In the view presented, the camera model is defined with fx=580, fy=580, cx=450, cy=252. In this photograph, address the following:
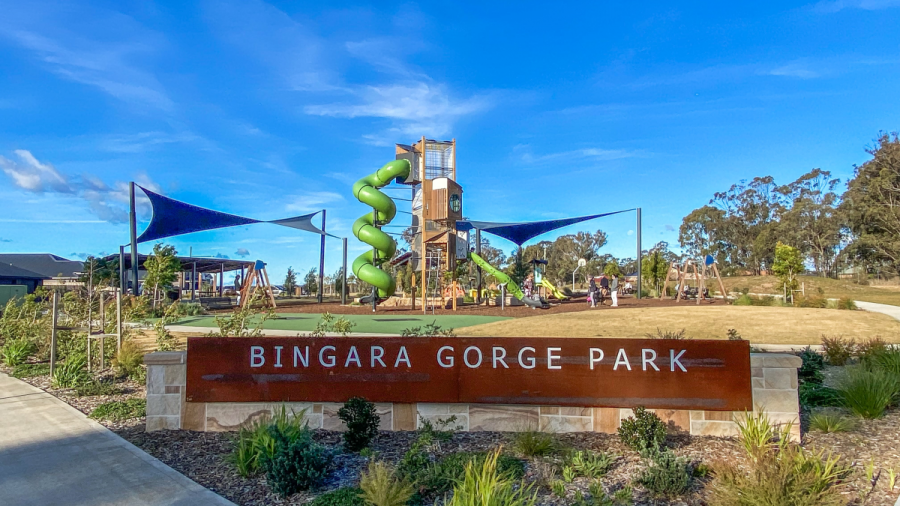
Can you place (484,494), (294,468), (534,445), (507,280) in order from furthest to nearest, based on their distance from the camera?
(507,280) < (534,445) < (294,468) < (484,494)

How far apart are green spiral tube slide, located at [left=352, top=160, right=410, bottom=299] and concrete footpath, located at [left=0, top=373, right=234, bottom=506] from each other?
19308 millimetres

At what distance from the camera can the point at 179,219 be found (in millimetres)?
26000

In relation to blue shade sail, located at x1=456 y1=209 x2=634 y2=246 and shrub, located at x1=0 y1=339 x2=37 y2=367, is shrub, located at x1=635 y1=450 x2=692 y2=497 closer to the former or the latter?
shrub, located at x1=0 y1=339 x2=37 y2=367

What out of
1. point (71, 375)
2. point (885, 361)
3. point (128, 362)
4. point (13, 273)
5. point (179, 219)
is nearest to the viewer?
point (885, 361)

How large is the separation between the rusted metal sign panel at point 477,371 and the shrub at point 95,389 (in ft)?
10.2

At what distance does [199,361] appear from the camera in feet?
19.4

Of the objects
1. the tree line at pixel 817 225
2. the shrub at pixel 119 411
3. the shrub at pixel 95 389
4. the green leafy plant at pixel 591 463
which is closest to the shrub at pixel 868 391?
the green leafy plant at pixel 591 463

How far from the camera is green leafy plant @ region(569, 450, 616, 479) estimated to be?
14.8 feet

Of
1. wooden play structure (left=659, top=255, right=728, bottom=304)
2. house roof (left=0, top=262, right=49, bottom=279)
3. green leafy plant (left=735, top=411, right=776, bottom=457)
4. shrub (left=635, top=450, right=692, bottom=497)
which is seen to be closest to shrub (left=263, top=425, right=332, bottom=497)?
shrub (left=635, top=450, right=692, bottom=497)

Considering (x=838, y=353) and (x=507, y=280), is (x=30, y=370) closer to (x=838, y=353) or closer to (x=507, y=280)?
(x=838, y=353)

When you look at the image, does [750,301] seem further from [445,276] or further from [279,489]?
[279,489]

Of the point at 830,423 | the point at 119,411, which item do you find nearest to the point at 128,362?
the point at 119,411

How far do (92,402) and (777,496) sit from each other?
787 cm

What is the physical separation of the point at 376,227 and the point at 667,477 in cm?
2431
